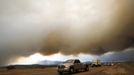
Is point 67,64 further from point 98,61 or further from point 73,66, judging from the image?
point 98,61

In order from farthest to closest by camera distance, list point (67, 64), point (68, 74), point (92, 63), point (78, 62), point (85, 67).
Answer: point (92, 63), point (85, 67), point (78, 62), point (67, 64), point (68, 74)

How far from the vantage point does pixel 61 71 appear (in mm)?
32594

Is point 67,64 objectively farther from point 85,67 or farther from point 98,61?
point 98,61

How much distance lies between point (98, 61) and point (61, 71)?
41043 millimetres


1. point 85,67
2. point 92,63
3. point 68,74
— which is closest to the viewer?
point 68,74

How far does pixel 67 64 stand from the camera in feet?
109

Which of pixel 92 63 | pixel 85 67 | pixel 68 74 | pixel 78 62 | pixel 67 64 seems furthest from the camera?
pixel 92 63

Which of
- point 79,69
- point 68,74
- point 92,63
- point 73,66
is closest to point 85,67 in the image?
point 79,69

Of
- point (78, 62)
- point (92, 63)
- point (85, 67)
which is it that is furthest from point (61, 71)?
point (92, 63)

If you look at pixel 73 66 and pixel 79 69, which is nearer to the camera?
pixel 73 66

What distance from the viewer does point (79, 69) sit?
3597cm

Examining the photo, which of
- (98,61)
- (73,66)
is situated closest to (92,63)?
(98,61)

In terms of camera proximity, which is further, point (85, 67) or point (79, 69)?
point (85, 67)

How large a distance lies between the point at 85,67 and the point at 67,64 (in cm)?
614
